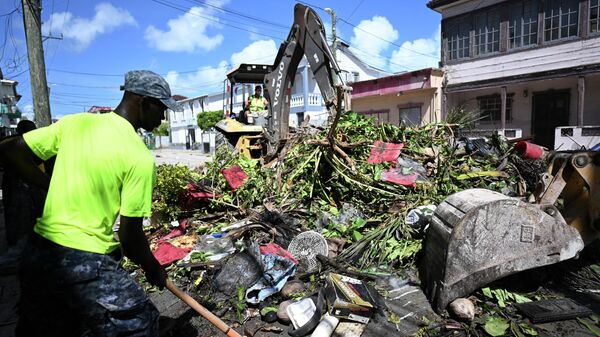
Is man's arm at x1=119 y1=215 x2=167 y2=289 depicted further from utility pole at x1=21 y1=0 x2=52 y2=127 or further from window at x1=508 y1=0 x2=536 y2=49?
window at x1=508 y1=0 x2=536 y2=49

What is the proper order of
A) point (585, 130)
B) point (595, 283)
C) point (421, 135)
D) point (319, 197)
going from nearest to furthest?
1. point (595, 283)
2. point (319, 197)
3. point (421, 135)
4. point (585, 130)

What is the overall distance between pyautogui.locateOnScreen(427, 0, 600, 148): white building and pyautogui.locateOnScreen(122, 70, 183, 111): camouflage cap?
540 inches

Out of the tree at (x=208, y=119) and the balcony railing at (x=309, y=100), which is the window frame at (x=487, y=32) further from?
the tree at (x=208, y=119)

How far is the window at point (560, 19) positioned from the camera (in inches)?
485

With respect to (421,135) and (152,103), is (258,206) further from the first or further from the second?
(152,103)

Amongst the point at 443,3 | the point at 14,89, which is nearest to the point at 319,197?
the point at 443,3

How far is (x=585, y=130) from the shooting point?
11.5 metres

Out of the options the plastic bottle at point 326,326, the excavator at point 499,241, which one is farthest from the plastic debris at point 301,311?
the excavator at point 499,241

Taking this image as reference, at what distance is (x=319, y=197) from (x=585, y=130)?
35.8 feet

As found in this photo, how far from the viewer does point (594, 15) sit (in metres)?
11.9

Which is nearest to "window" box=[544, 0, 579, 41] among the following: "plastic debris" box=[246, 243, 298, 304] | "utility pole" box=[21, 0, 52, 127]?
"plastic debris" box=[246, 243, 298, 304]

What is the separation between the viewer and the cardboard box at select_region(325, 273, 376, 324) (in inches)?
111

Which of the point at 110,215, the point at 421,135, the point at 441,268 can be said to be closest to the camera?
the point at 110,215

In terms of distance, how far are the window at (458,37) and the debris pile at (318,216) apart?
10.8 metres
